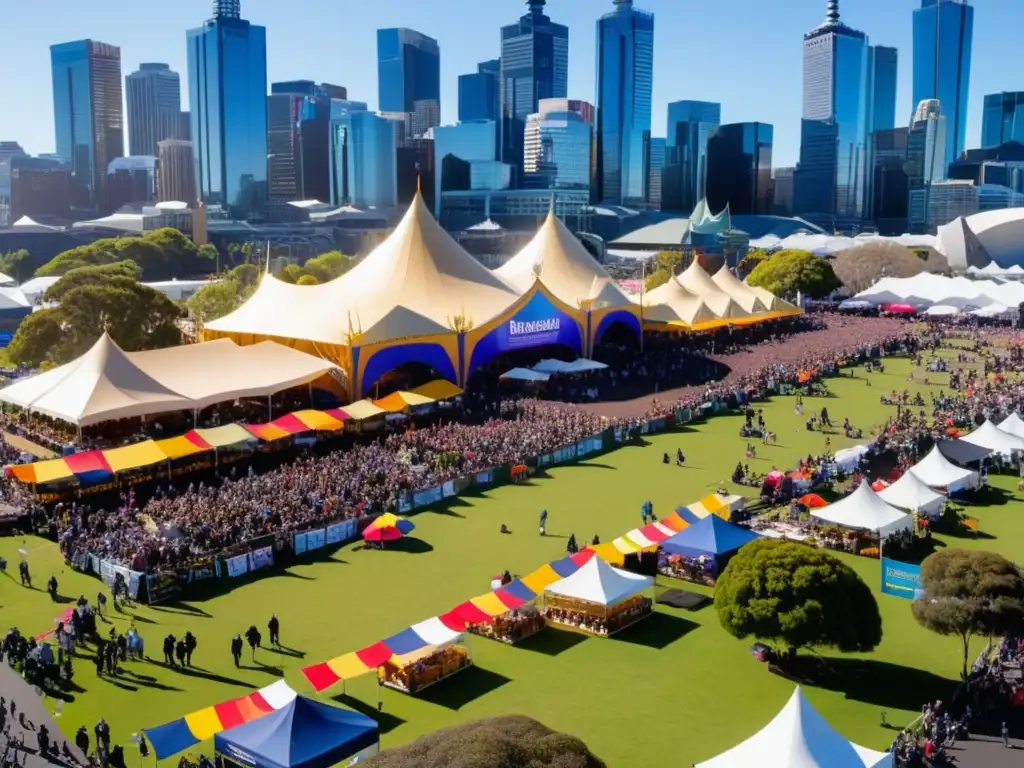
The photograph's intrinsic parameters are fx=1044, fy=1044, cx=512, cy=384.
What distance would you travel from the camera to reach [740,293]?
181 ft

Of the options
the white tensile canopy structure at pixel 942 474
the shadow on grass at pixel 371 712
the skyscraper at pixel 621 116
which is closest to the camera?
the shadow on grass at pixel 371 712

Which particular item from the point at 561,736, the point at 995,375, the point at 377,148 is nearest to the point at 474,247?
the point at 377,148

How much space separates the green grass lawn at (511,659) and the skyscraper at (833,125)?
15705cm

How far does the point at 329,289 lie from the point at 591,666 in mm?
25309

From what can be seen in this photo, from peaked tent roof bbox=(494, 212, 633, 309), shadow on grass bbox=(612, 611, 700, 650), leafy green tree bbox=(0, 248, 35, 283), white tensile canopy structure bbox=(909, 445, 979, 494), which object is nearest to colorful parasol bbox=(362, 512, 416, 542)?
shadow on grass bbox=(612, 611, 700, 650)

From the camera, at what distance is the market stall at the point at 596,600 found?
1709cm

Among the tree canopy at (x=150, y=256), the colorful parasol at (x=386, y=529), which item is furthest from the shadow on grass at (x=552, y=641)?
the tree canopy at (x=150, y=256)

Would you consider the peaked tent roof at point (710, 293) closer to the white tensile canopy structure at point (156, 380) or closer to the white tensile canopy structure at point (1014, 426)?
the white tensile canopy structure at point (1014, 426)

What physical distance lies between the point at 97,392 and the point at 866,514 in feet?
62.8

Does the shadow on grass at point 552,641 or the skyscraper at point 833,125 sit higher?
the skyscraper at point 833,125

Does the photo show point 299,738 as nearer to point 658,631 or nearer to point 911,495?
point 658,631

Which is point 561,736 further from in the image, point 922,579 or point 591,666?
point 922,579

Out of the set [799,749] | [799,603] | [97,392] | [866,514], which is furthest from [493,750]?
[97,392]

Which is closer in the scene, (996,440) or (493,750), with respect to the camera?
(493,750)
